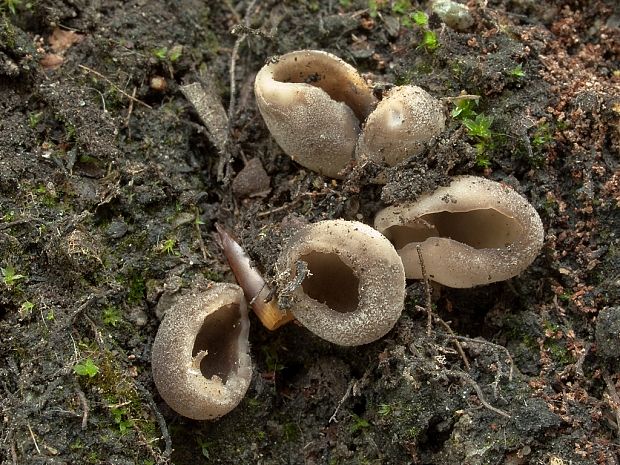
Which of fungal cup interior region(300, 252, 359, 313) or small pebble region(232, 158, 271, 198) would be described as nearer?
fungal cup interior region(300, 252, 359, 313)

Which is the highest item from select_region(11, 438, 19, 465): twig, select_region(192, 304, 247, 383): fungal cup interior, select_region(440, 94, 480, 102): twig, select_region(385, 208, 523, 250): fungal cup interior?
select_region(440, 94, 480, 102): twig

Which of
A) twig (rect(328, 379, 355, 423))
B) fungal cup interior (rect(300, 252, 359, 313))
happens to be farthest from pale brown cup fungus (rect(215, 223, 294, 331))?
twig (rect(328, 379, 355, 423))

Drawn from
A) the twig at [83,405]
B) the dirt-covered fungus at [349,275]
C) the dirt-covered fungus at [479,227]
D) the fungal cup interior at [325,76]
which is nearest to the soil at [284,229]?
the twig at [83,405]

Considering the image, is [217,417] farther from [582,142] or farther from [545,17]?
[545,17]

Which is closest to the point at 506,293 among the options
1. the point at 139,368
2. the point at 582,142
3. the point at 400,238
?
the point at 400,238

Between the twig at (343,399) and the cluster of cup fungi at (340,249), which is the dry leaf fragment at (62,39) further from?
the twig at (343,399)

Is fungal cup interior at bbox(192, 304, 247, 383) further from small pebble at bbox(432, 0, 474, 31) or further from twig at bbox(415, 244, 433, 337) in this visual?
small pebble at bbox(432, 0, 474, 31)

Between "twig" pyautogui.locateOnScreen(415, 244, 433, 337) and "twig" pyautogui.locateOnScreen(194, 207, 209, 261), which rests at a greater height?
"twig" pyautogui.locateOnScreen(415, 244, 433, 337)
